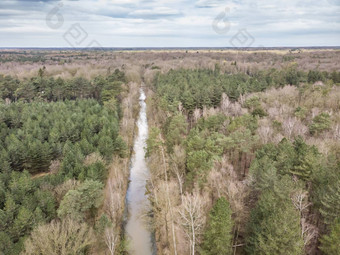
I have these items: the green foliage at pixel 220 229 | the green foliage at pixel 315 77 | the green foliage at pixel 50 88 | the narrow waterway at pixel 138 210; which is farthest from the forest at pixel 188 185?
the green foliage at pixel 50 88

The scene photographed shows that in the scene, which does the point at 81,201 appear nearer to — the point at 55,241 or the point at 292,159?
the point at 55,241

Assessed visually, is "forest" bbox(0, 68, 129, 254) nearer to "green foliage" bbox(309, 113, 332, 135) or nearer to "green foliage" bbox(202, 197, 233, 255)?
"green foliage" bbox(202, 197, 233, 255)

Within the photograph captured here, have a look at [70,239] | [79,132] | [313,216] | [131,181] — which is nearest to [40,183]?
[70,239]

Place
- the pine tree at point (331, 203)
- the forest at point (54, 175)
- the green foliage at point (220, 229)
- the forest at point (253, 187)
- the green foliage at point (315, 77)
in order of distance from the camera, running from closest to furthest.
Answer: the green foliage at point (220, 229) < the forest at point (253, 187) < the pine tree at point (331, 203) < the forest at point (54, 175) < the green foliage at point (315, 77)

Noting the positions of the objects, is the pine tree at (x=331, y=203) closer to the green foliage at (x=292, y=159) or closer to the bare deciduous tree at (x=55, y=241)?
the green foliage at (x=292, y=159)

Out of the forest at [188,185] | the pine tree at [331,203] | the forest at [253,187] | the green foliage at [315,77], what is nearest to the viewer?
the forest at [253,187]

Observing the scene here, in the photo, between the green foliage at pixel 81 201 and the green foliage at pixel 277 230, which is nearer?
the green foliage at pixel 277 230

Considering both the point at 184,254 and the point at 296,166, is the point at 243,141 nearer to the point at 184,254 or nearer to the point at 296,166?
the point at 296,166
